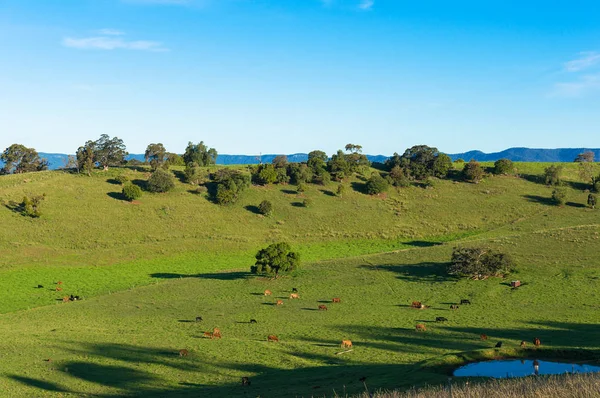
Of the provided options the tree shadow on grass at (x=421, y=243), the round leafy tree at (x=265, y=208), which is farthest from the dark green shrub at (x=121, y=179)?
the tree shadow on grass at (x=421, y=243)

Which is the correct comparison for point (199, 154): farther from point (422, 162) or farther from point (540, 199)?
point (540, 199)

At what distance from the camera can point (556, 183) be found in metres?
129

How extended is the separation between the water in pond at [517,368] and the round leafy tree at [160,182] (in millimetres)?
89310

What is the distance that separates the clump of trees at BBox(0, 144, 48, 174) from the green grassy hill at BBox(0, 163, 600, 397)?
25323 mm

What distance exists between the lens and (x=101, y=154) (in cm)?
12425

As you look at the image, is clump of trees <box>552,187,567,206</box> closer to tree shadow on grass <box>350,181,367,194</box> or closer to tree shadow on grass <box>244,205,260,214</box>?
tree shadow on grass <box>350,181,367,194</box>

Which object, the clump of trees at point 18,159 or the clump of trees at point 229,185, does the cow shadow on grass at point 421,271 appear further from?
the clump of trees at point 18,159

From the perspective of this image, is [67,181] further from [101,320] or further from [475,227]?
[475,227]

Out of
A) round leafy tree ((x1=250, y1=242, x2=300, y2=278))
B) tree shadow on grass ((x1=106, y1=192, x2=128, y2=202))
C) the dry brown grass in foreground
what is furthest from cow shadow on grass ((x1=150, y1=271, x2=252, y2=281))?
the dry brown grass in foreground

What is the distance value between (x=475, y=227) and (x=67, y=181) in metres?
86.2

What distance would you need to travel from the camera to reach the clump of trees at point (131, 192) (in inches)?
4082

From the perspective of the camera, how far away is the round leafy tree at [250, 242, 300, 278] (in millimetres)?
67875

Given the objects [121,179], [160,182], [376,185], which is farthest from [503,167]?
[121,179]

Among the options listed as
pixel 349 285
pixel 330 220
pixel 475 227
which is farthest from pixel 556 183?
pixel 349 285
